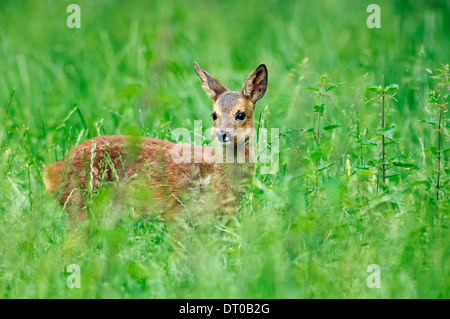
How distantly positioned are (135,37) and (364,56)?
256cm

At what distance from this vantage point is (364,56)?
798 cm

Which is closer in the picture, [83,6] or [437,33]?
[437,33]

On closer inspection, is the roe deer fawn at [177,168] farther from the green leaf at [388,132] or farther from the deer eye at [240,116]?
the green leaf at [388,132]

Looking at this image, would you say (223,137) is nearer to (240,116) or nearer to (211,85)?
(240,116)

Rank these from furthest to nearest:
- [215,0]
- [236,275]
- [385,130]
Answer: [215,0], [385,130], [236,275]

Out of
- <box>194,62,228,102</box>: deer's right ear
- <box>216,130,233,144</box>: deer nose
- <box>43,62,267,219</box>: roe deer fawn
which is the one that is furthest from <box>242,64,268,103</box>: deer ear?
<box>216,130,233,144</box>: deer nose

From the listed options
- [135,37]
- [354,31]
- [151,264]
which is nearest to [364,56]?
[354,31]

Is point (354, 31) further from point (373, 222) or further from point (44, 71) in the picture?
point (373, 222)

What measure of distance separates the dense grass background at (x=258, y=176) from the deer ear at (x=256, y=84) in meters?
0.32

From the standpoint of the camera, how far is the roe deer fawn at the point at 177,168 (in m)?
5.17

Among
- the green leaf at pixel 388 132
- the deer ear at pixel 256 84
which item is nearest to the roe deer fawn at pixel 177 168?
the deer ear at pixel 256 84

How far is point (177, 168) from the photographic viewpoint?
5.46 meters

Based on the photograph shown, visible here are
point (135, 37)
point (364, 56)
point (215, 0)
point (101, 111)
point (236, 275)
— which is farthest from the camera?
point (215, 0)

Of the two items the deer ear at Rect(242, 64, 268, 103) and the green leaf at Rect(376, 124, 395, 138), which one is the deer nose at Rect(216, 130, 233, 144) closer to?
the deer ear at Rect(242, 64, 268, 103)
